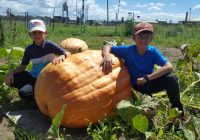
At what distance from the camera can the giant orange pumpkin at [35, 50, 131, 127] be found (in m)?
3.66

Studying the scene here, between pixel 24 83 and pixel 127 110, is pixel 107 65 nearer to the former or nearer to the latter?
pixel 127 110

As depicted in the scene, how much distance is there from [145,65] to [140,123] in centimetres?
89

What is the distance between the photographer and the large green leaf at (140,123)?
10.7ft

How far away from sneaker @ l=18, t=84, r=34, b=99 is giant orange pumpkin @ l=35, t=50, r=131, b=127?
0.60m

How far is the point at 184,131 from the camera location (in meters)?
3.27

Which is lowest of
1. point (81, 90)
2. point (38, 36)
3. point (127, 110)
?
point (127, 110)

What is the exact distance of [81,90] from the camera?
3.69m

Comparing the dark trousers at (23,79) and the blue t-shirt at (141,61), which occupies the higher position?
the blue t-shirt at (141,61)

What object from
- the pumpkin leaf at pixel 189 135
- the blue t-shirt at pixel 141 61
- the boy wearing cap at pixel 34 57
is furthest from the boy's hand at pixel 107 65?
the pumpkin leaf at pixel 189 135

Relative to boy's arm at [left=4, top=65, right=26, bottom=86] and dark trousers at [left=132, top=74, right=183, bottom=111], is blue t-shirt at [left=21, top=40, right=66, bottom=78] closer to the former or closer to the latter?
boy's arm at [left=4, top=65, right=26, bottom=86]

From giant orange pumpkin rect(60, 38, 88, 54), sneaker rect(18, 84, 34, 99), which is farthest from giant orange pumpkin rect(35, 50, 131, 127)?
giant orange pumpkin rect(60, 38, 88, 54)

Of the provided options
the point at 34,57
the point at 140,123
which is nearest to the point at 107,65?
the point at 140,123

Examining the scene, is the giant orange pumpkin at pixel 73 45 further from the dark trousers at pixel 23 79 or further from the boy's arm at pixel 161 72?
the boy's arm at pixel 161 72

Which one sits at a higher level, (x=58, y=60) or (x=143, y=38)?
(x=143, y=38)
